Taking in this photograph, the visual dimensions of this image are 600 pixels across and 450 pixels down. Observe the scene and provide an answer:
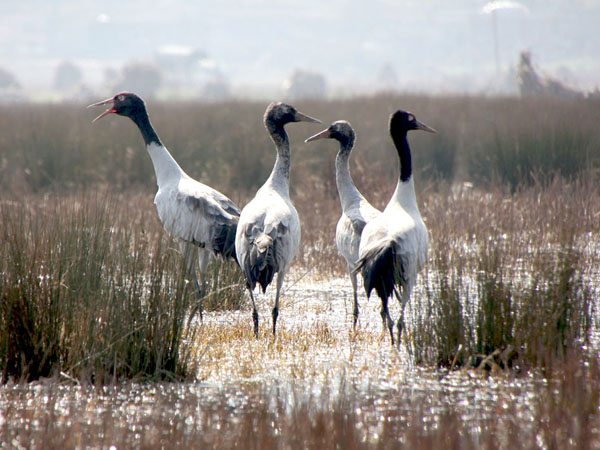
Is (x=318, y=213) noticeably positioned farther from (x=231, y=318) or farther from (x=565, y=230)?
(x=565, y=230)

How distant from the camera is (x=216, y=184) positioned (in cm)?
1377

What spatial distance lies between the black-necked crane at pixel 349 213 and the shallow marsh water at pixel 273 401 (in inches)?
28.0

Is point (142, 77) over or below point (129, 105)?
over

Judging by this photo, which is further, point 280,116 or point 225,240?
point 280,116

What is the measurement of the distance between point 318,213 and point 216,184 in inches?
151

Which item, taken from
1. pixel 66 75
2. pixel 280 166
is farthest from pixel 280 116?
pixel 66 75

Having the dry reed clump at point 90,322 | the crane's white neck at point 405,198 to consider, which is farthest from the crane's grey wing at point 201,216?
the dry reed clump at point 90,322

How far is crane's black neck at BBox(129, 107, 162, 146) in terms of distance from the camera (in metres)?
7.41

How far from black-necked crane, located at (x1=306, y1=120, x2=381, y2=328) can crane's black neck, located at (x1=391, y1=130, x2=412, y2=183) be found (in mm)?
427

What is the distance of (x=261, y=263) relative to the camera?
18.2 feet

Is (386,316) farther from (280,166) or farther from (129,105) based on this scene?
(129,105)

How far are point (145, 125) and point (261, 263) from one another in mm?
2574

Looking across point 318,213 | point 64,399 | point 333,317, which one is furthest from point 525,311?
point 318,213

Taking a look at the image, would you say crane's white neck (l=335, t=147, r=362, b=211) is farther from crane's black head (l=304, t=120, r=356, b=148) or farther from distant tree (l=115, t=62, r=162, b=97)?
distant tree (l=115, t=62, r=162, b=97)
